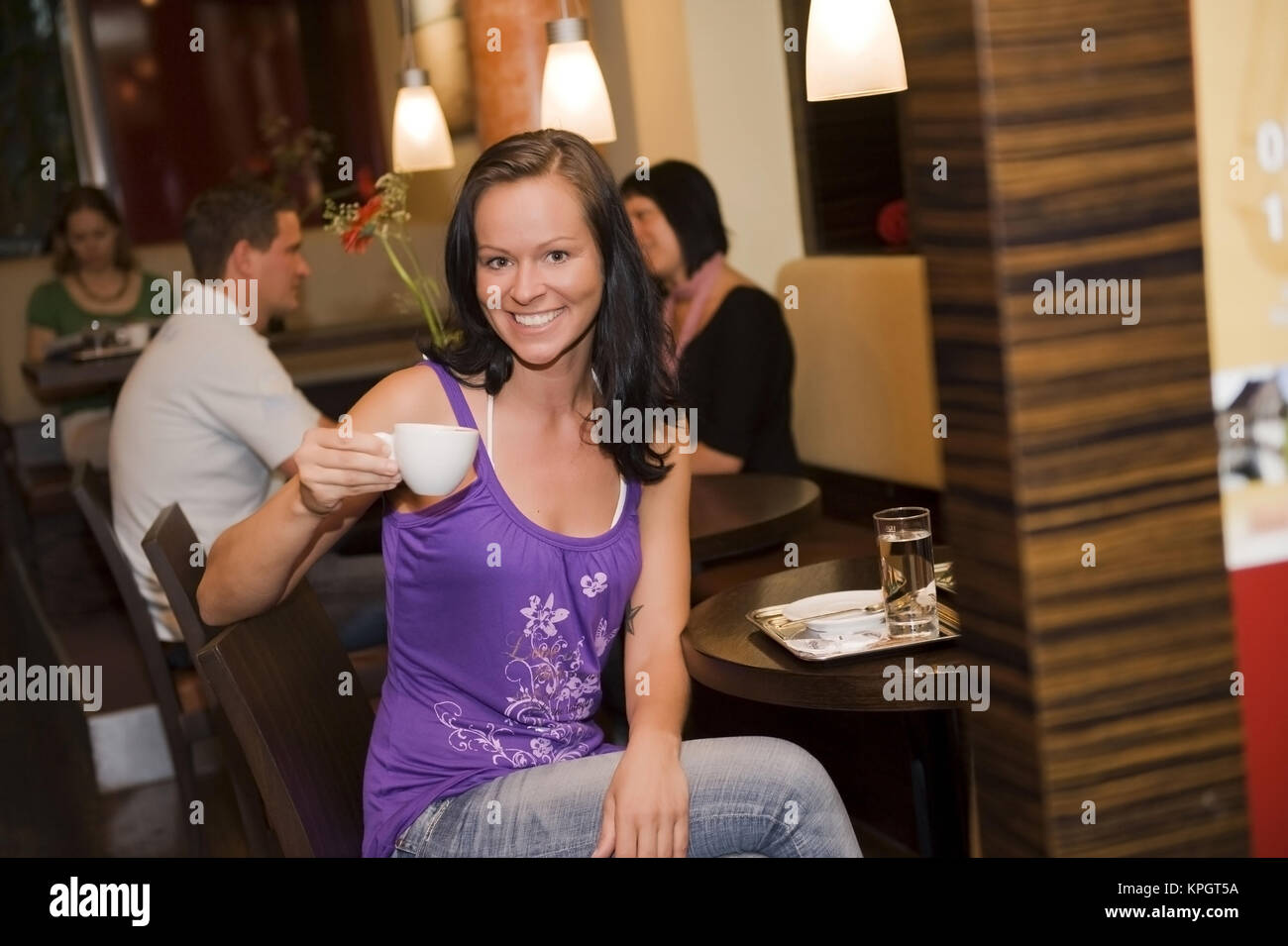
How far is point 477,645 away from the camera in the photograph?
174 centimetres

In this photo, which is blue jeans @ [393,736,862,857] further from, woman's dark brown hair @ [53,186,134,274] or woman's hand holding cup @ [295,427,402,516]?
woman's dark brown hair @ [53,186,134,274]

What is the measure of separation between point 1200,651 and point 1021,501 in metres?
0.18

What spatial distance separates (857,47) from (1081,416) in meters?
2.15

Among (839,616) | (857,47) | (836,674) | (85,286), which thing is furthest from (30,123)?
(836,674)

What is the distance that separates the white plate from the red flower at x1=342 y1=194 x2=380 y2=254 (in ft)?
4.92

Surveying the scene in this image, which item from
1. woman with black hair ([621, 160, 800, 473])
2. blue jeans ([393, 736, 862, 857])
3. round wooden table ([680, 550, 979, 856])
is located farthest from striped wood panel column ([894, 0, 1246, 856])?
woman with black hair ([621, 160, 800, 473])

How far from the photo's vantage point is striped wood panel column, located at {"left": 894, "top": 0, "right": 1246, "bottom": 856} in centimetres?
86

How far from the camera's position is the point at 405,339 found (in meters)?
5.70

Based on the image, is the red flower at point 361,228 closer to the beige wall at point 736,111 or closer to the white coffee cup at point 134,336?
the beige wall at point 736,111
